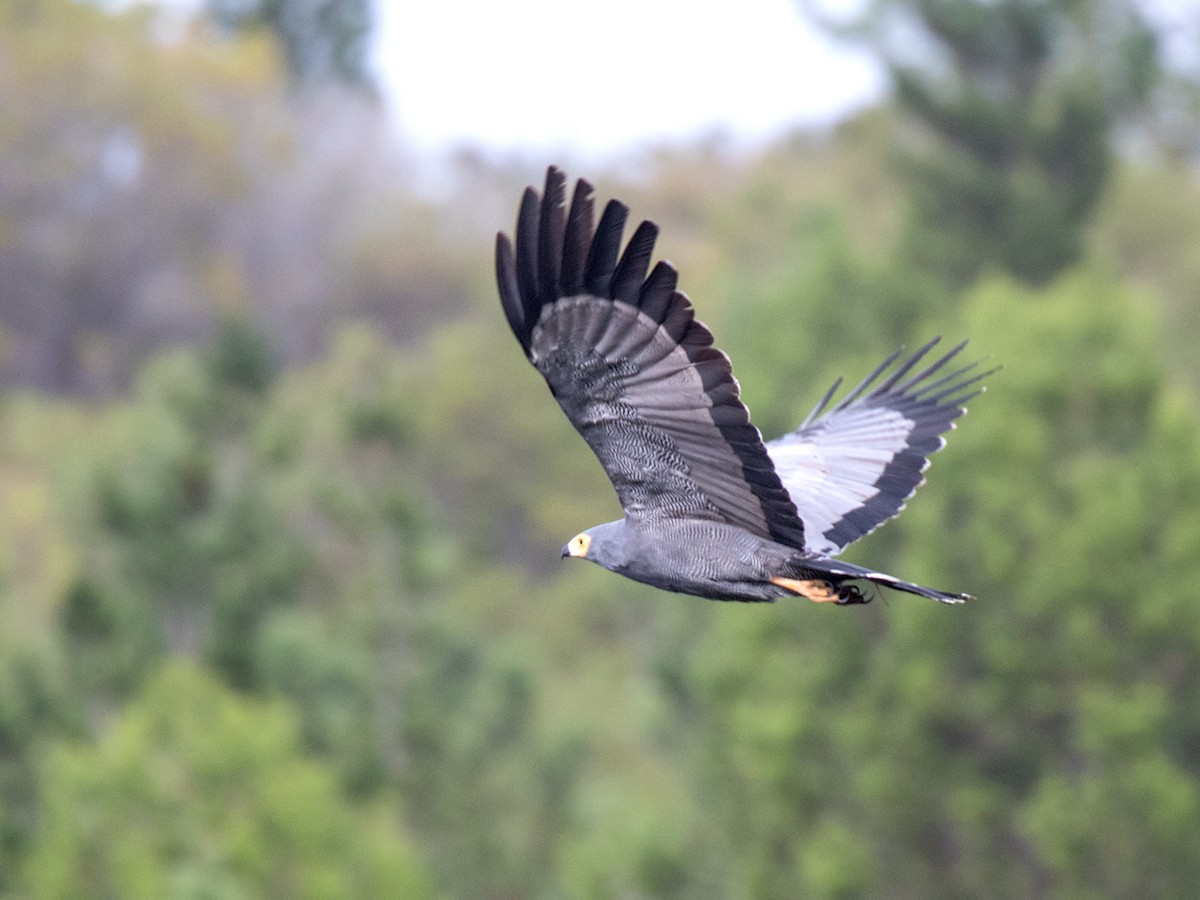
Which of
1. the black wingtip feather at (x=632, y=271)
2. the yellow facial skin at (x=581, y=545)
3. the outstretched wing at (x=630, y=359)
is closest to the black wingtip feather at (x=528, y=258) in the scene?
the outstretched wing at (x=630, y=359)

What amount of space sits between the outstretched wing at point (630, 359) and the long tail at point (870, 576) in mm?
161

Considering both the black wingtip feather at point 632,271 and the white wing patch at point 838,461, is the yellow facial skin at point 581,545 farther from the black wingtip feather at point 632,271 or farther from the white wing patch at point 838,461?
the black wingtip feather at point 632,271

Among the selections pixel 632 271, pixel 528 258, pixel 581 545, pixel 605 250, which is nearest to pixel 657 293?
pixel 632 271

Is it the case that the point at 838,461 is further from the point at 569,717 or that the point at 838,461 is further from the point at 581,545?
the point at 569,717

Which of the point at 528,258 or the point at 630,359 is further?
the point at 630,359

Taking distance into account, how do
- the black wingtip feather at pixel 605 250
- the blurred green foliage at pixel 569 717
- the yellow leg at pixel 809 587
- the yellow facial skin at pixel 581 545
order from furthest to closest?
the blurred green foliage at pixel 569 717, the yellow facial skin at pixel 581 545, the yellow leg at pixel 809 587, the black wingtip feather at pixel 605 250

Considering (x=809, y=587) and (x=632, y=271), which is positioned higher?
(x=632, y=271)

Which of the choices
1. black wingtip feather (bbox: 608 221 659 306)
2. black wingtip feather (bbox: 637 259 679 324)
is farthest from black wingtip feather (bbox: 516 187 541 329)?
black wingtip feather (bbox: 637 259 679 324)

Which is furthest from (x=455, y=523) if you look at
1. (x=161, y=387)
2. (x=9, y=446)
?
(x=161, y=387)

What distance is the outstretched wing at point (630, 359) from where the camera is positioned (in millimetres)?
7863

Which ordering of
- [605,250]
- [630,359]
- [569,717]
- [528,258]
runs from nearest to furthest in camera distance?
1. [605,250]
2. [528,258]
3. [630,359]
4. [569,717]

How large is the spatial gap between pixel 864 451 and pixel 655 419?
2080mm

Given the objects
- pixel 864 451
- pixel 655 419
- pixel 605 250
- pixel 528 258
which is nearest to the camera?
pixel 605 250

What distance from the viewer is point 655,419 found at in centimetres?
825
